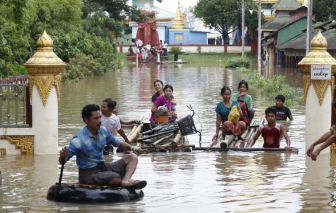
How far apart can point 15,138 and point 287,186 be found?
17.3ft

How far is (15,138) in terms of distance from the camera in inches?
482

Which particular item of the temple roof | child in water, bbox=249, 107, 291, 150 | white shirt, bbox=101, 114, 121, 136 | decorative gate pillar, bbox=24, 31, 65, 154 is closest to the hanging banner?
child in water, bbox=249, 107, 291, 150

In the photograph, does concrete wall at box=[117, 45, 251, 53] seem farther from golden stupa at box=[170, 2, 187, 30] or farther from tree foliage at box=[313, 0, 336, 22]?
tree foliage at box=[313, 0, 336, 22]

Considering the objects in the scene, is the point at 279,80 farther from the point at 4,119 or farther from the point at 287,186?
the point at 287,186

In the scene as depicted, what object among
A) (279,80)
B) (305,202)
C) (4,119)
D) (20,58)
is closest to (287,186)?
(305,202)

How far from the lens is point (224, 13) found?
7500 centimetres

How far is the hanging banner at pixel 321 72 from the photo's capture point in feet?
39.3

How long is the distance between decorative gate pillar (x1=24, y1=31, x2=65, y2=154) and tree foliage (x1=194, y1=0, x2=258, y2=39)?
201 ft

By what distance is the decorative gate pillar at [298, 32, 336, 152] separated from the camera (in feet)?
39.6

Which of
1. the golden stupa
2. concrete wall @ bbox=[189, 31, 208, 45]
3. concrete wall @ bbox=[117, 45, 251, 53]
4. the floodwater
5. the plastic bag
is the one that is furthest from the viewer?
concrete wall @ bbox=[189, 31, 208, 45]

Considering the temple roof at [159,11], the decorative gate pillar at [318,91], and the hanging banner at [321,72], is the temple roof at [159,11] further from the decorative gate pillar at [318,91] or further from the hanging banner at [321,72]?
the hanging banner at [321,72]

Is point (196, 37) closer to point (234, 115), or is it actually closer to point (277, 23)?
point (277, 23)

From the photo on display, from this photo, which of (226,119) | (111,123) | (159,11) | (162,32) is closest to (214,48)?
(162,32)

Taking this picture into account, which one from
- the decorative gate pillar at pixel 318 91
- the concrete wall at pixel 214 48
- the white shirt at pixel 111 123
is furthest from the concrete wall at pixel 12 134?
the concrete wall at pixel 214 48
